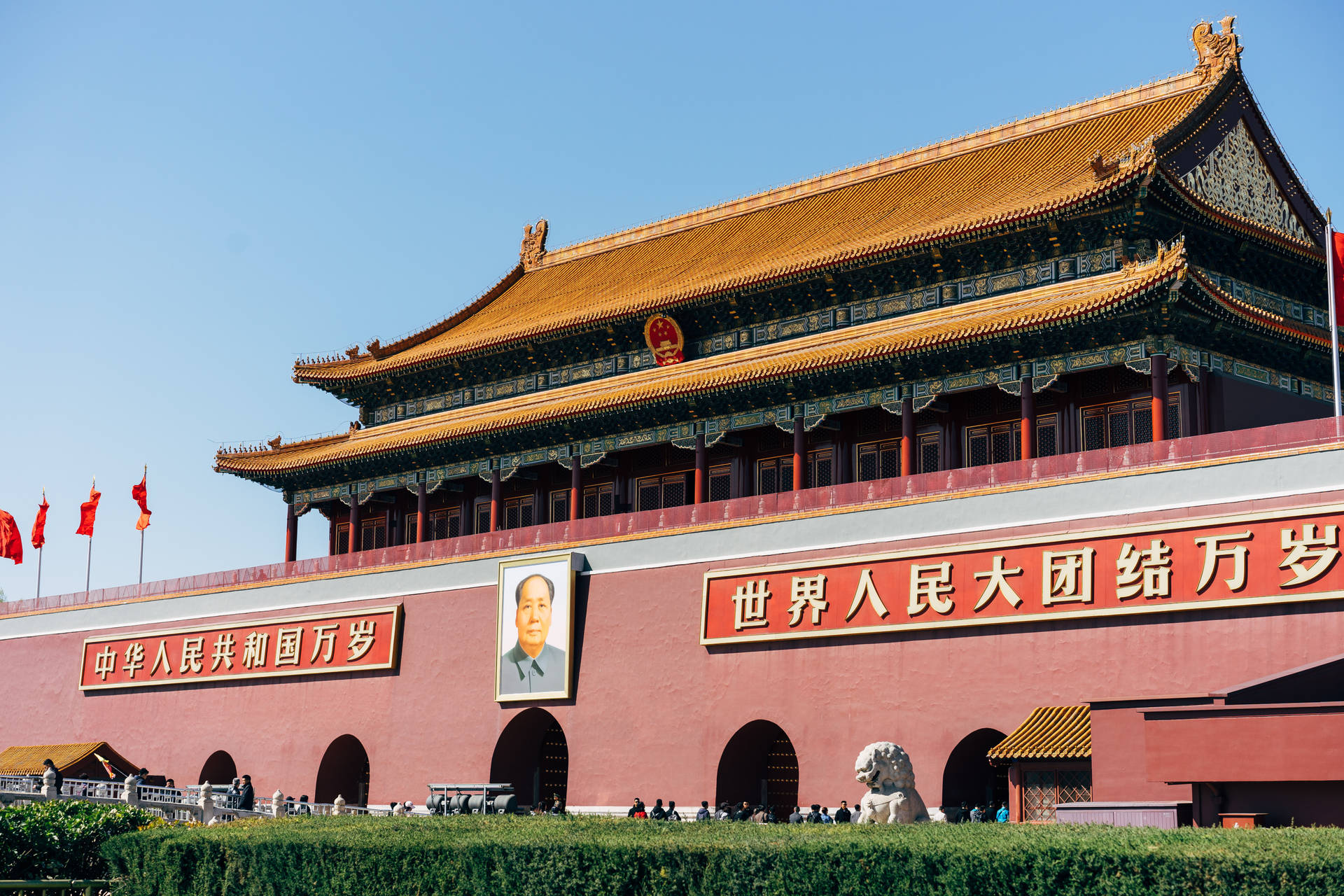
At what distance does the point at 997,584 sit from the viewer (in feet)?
69.1

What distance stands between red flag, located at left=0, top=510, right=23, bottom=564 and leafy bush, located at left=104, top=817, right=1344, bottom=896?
24681 mm

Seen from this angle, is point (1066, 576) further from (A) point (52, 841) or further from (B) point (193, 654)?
(B) point (193, 654)

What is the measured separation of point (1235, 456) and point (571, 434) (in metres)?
13.9

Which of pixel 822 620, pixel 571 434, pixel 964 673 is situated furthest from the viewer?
pixel 571 434

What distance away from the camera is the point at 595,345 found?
3073 cm

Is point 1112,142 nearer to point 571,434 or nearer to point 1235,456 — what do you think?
point 1235,456

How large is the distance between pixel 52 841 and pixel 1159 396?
1534 cm

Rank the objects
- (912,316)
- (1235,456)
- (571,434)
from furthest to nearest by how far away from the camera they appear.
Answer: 1. (571,434)
2. (912,316)
3. (1235,456)

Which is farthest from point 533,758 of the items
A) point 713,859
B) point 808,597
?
point 713,859

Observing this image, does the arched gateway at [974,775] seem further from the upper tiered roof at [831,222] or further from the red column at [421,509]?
the red column at [421,509]

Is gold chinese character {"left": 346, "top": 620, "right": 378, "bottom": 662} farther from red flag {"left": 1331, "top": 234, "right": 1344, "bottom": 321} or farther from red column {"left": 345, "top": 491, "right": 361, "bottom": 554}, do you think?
red flag {"left": 1331, "top": 234, "right": 1344, "bottom": 321}

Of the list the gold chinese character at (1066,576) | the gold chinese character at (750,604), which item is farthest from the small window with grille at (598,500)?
the gold chinese character at (1066,576)

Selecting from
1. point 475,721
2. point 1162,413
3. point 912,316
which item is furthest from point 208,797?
point 1162,413

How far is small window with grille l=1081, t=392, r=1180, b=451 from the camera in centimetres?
2327
